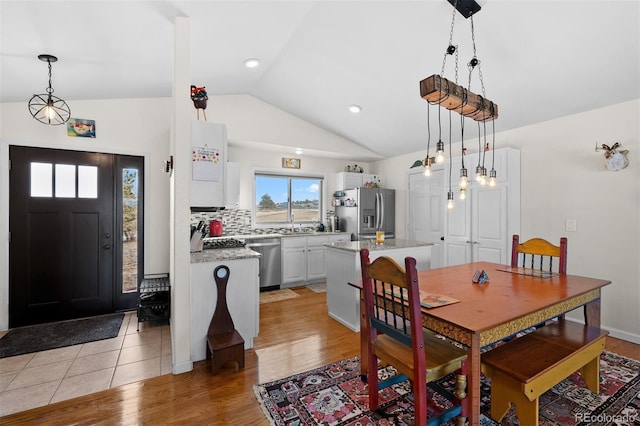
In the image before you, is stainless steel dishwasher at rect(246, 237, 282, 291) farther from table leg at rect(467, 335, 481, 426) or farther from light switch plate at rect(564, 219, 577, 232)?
light switch plate at rect(564, 219, 577, 232)

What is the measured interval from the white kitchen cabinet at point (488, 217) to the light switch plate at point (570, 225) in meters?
0.47

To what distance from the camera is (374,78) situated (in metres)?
3.54

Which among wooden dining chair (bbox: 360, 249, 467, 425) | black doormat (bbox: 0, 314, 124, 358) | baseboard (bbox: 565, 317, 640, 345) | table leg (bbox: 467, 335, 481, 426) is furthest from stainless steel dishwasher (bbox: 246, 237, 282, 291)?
baseboard (bbox: 565, 317, 640, 345)

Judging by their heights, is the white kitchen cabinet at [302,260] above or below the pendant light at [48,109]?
below

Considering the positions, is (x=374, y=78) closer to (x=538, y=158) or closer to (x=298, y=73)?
(x=298, y=73)

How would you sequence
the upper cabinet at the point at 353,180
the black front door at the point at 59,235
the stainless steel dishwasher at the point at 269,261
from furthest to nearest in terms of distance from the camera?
the upper cabinet at the point at 353,180 < the stainless steel dishwasher at the point at 269,261 < the black front door at the point at 59,235

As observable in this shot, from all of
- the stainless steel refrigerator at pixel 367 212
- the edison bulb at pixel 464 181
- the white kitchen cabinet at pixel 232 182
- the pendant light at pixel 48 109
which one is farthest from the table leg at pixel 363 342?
the pendant light at pixel 48 109

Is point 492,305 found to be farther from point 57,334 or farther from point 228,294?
point 57,334

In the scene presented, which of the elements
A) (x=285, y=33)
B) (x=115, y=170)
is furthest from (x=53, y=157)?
(x=285, y=33)

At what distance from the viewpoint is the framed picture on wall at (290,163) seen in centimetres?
540

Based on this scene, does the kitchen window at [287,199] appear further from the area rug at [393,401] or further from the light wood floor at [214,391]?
the area rug at [393,401]

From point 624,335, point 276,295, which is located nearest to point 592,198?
point 624,335

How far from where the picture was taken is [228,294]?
8.73 ft

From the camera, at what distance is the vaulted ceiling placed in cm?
213
